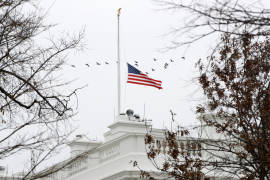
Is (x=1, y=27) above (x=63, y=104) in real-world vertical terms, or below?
above

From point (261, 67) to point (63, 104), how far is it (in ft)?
14.5

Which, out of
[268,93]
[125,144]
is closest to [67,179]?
[125,144]

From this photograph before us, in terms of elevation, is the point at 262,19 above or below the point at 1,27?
below

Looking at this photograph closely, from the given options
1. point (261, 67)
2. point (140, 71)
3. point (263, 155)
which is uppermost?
point (140, 71)

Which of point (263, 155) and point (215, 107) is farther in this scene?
point (215, 107)

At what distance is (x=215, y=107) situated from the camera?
13375mm

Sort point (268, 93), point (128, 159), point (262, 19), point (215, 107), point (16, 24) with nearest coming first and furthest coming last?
point (262, 19) → point (16, 24) → point (268, 93) → point (215, 107) → point (128, 159)

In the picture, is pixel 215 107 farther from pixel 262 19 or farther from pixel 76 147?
pixel 76 147

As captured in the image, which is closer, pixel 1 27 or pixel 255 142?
pixel 1 27

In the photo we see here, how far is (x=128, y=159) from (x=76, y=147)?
16.3 feet

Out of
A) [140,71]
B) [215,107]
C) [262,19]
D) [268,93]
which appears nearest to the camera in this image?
[262,19]

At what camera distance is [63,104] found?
10531 millimetres

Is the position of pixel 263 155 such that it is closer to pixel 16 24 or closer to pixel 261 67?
pixel 261 67

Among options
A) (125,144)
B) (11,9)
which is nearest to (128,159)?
(125,144)
